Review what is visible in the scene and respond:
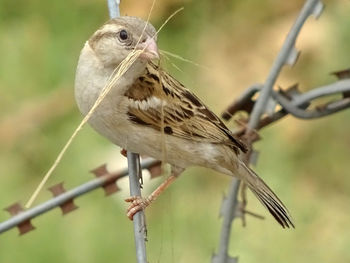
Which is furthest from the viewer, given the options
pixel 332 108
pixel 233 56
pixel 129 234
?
pixel 233 56

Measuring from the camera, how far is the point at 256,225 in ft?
12.2

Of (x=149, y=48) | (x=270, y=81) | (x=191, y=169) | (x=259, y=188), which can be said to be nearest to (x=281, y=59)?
(x=270, y=81)

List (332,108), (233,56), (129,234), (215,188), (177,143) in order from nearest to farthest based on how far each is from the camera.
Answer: (332,108), (177,143), (129,234), (215,188), (233,56)

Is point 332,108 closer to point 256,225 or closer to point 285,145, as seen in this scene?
point 256,225

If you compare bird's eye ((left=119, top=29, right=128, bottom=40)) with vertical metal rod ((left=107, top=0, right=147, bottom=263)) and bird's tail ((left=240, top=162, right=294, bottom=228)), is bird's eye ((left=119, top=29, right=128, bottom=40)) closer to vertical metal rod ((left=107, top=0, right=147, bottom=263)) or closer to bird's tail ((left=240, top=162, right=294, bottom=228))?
vertical metal rod ((left=107, top=0, right=147, bottom=263))

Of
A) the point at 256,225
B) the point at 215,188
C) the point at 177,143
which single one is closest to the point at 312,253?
the point at 256,225

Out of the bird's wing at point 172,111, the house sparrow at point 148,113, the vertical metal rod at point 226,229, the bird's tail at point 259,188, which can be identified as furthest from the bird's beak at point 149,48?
the bird's tail at point 259,188

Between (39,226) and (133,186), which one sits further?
(39,226)

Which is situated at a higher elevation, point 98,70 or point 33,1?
point 33,1

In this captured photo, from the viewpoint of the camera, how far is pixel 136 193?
168 centimetres

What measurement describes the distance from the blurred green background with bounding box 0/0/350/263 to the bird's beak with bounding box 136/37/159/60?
133 centimetres

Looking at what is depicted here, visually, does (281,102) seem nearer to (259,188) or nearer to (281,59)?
A: (281,59)

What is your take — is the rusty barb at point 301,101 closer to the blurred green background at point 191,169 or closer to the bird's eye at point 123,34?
the bird's eye at point 123,34

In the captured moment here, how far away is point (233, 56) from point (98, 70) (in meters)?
2.63
